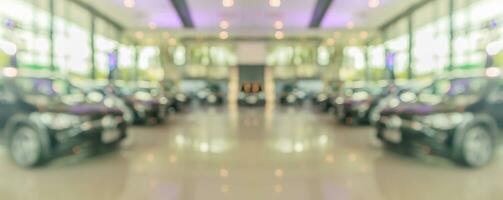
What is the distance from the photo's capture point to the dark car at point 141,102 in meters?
9.88

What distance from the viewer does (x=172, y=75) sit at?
80.4 feet

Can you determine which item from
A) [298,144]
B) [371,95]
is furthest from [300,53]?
[298,144]

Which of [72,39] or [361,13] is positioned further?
[361,13]

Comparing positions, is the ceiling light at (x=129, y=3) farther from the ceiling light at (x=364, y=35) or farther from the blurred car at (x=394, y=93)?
the ceiling light at (x=364, y=35)

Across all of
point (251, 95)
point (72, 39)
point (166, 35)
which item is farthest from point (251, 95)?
point (72, 39)

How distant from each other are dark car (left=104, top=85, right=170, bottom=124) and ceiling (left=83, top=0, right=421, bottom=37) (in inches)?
172

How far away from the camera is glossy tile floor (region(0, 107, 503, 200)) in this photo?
371 centimetres

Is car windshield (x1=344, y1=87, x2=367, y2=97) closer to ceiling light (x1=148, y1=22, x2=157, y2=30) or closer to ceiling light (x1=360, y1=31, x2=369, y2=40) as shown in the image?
ceiling light (x1=360, y1=31, x2=369, y2=40)

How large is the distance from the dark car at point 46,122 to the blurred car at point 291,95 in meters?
17.2

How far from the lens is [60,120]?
509 cm

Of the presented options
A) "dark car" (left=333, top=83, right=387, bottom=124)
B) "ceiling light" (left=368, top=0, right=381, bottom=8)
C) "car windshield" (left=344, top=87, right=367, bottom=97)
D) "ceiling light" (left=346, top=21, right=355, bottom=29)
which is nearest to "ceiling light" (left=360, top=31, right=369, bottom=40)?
"ceiling light" (left=346, top=21, right=355, bottom=29)

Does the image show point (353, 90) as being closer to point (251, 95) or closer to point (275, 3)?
point (275, 3)

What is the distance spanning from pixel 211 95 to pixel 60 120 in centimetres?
1792

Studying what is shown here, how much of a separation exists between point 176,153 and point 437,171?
3.44 m
